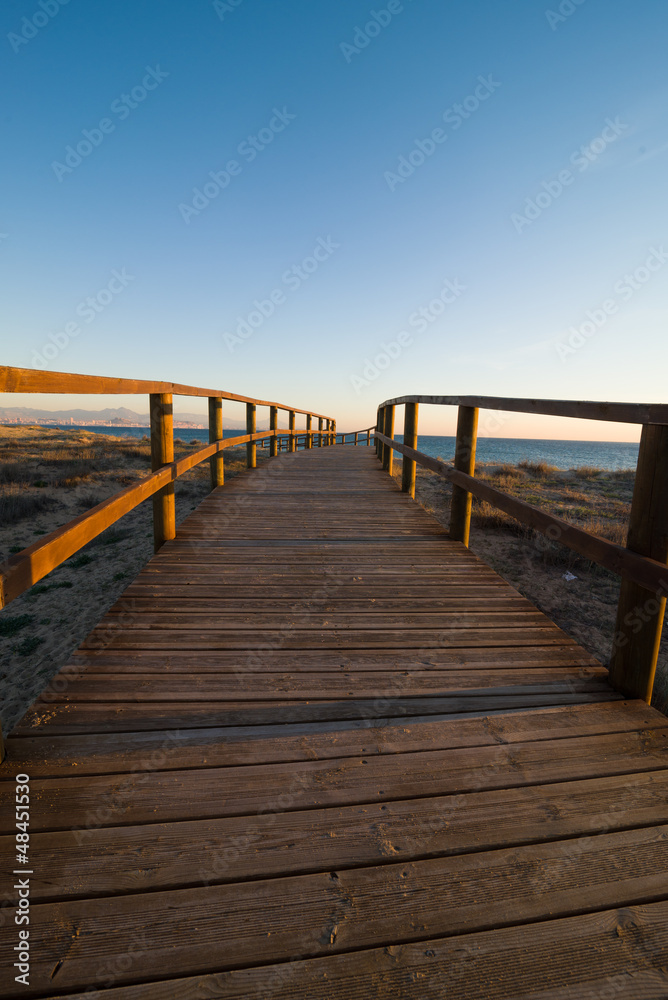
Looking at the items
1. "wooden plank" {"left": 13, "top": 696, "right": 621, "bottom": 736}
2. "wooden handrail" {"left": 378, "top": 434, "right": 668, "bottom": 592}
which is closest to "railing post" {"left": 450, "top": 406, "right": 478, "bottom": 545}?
"wooden handrail" {"left": 378, "top": 434, "right": 668, "bottom": 592}

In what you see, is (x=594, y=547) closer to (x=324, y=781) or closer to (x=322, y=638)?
(x=322, y=638)

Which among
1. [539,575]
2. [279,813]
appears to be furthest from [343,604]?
[539,575]

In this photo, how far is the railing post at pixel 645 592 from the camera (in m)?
1.71

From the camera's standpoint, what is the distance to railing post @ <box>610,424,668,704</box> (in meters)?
1.71

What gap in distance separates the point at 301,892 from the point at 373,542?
2759mm

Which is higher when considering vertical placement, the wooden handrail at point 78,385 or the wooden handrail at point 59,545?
the wooden handrail at point 78,385

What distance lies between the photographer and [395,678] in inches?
75.3

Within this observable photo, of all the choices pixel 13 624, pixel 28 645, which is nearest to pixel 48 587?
pixel 13 624

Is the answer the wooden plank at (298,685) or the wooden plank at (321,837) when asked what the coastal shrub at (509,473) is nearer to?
the wooden plank at (298,685)

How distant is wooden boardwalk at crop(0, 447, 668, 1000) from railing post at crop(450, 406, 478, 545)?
1405mm

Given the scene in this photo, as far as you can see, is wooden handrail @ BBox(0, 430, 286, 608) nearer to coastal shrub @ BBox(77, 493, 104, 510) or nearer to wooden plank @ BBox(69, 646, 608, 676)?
wooden plank @ BBox(69, 646, 608, 676)

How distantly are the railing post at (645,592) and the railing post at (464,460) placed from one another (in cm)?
170

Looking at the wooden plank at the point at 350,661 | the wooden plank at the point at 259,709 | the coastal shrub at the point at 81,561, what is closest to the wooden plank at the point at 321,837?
the wooden plank at the point at 259,709

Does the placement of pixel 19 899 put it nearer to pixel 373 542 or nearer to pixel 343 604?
Answer: pixel 343 604
